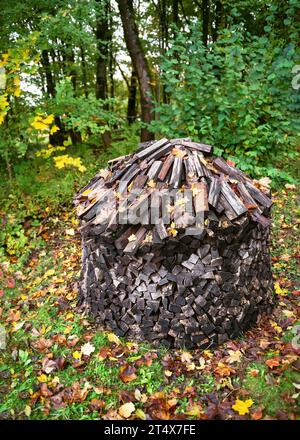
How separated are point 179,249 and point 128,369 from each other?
1338 mm

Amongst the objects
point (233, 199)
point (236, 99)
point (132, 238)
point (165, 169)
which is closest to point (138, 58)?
point (236, 99)

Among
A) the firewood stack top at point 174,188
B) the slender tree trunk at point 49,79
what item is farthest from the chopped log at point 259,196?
the slender tree trunk at point 49,79

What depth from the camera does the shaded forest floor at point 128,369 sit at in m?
3.18

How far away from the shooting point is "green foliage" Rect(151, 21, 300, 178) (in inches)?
259

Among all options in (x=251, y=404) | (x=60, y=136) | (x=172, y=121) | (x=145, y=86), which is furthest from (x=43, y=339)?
(x=60, y=136)

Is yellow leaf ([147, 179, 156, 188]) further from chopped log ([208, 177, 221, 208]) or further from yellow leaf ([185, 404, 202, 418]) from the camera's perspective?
yellow leaf ([185, 404, 202, 418])

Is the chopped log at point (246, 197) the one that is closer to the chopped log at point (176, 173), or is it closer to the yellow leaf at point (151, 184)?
the chopped log at point (176, 173)

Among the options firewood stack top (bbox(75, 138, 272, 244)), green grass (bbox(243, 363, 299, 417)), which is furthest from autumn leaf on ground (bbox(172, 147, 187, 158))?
green grass (bbox(243, 363, 299, 417))

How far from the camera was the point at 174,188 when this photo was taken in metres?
3.85
